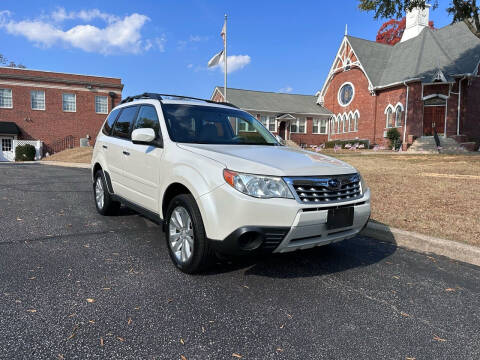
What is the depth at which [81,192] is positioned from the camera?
356 inches

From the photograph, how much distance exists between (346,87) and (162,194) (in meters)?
32.4

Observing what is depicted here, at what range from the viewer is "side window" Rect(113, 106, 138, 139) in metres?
5.09

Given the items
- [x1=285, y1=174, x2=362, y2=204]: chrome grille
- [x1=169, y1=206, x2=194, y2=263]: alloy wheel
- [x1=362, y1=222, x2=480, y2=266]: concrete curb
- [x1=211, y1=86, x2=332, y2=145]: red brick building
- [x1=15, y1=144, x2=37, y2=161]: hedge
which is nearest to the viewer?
[x1=285, y1=174, x2=362, y2=204]: chrome grille

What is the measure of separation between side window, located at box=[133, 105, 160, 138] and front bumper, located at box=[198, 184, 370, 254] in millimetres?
1564

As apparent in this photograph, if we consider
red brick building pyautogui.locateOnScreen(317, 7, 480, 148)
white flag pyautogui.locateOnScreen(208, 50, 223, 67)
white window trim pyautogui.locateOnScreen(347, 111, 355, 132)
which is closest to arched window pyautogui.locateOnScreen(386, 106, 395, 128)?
red brick building pyautogui.locateOnScreen(317, 7, 480, 148)

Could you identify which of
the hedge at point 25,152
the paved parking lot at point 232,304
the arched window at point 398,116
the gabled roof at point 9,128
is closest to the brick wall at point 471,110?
the arched window at point 398,116

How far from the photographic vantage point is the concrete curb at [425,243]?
426 centimetres

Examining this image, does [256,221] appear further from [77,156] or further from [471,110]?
[471,110]

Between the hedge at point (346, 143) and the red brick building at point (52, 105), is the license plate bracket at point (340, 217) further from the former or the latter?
the red brick building at point (52, 105)

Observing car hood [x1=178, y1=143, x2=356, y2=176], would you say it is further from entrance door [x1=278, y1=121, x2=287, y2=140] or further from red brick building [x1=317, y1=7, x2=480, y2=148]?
entrance door [x1=278, y1=121, x2=287, y2=140]

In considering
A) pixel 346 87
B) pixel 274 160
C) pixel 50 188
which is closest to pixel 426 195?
pixel 274 160

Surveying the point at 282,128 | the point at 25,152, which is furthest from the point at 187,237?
the point at 282,128

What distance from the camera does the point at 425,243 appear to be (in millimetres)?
Answer: 4641

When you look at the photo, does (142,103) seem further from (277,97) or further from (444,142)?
(277,97)
